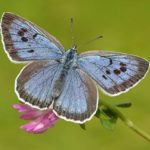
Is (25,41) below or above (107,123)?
above

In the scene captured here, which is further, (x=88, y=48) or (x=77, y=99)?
(x=88, y=48)

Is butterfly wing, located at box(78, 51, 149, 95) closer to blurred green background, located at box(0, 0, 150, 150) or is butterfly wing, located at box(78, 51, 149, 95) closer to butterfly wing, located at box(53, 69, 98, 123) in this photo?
butterfly wing, located at box(53, 69, 98, 123)

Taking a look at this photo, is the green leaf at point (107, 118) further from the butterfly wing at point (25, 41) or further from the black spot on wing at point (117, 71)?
the butterfly wing at point (25, 41)

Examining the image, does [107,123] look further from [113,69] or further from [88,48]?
[88,48]

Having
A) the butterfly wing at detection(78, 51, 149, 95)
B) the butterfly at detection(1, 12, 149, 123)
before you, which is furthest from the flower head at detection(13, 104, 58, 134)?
the butterfly wing at detection(78, 51, 149, 95)

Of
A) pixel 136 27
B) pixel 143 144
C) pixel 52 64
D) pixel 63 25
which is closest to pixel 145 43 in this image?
pixel 136 27

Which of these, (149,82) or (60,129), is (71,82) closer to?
→ (60,129)

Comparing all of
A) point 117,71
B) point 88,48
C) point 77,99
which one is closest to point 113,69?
point 117,71

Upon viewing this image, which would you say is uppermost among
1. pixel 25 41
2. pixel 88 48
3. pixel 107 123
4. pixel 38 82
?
pixel 25 41
